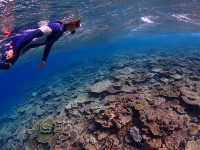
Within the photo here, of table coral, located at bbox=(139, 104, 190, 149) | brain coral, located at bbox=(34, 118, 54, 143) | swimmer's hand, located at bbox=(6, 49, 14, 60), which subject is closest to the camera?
swimmer's hand, located at bbox=(6, 49, 14, 60)

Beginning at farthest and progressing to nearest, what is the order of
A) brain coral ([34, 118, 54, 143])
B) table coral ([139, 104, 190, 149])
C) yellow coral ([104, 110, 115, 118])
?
1. brain coral ([34, 118, 54, 143])
2. yellow coral ([104, 110, 115, 118])
3. table coral ([139, 104, 190, 149])

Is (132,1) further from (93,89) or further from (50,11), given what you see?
(93,89)

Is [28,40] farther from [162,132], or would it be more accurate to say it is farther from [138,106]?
[162,132]

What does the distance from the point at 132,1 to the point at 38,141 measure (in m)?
16.3

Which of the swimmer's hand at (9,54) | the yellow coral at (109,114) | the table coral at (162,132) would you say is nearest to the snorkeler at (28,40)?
the swimmer's hand at (9,54)

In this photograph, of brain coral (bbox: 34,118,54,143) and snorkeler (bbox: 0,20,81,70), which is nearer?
snorkeler (bbox: 0,20,81,70)

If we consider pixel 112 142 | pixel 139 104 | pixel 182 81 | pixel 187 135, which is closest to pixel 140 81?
pixel 182 81

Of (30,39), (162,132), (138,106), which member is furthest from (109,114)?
(30,39)

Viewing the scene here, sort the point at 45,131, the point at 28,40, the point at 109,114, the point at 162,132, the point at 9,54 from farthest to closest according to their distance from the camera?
the point at 45,131 → the point at 109,114 → the point at 162,132 → the point at 28,40 → the point at 9,54

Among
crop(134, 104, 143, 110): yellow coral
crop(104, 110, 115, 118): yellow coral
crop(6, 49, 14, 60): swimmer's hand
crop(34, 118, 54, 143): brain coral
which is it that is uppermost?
crop(6, 49, 14, 60): swimmer's hand

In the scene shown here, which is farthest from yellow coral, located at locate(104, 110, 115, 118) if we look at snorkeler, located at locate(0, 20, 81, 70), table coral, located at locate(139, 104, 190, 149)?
snorkeler, located at locate(0, 20, 81, 70)

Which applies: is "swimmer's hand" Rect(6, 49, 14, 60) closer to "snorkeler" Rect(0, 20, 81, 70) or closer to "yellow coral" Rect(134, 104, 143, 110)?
"snorkeler" Rect(0, 20, 81, 70)

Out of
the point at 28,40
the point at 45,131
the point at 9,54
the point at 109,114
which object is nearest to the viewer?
the point at 9,54

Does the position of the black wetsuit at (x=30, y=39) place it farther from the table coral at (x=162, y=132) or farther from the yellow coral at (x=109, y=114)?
the table coral at (x=162, y=132)
